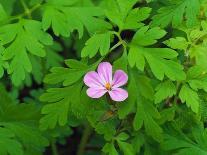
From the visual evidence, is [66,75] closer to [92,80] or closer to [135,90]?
[92,80]

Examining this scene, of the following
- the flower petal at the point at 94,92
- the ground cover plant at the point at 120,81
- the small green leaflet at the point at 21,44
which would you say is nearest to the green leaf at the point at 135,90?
the ground cover plant at the point at 120,81

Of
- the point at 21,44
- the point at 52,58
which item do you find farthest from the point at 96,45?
the point at 52,58

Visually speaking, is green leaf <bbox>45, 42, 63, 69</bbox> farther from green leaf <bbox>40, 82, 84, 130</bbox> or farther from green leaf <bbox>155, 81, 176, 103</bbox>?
green leaf <bbox>155, 81, 176, 103</bbox>

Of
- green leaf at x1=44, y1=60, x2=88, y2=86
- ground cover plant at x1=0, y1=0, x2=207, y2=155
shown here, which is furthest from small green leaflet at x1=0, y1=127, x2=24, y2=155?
green leaf at x1=44, y1=60, x2=88, y2=86

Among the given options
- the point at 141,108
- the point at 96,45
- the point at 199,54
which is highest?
the point at 96,45

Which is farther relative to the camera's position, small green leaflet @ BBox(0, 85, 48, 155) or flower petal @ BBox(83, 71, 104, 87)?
small green leaflet @ BBox(0, 85, 48, 155)

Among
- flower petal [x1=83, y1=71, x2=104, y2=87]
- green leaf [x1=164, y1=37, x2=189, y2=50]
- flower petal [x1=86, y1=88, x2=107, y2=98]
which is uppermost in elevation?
green leaf [x1=164, y1=37, x2=189, y2=50]

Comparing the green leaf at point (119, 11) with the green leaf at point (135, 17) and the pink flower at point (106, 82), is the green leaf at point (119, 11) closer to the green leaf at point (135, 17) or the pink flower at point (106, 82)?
the green leaf at point (135, 17)
